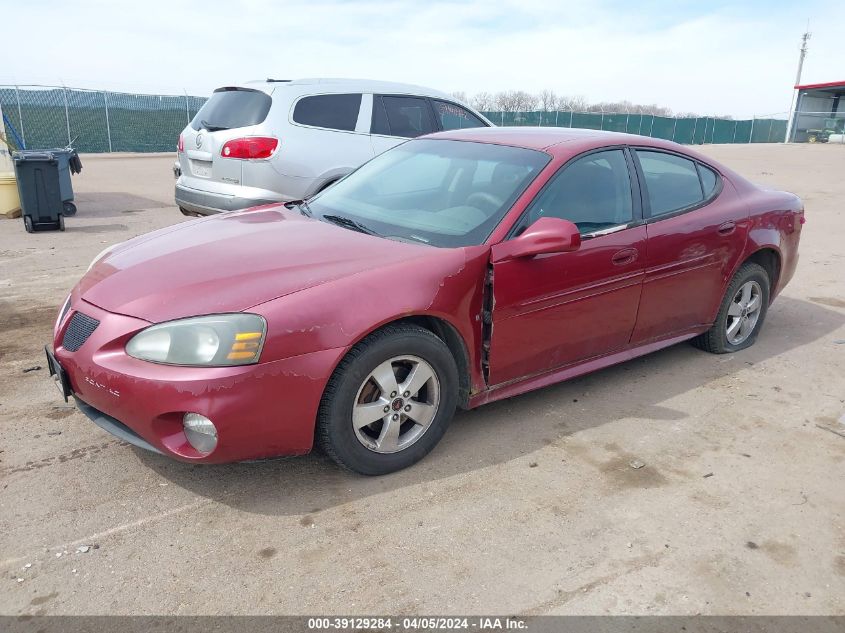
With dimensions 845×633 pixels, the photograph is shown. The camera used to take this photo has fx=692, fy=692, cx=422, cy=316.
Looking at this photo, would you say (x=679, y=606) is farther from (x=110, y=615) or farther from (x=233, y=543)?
(x=110, y=615)

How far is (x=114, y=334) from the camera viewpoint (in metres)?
2.88

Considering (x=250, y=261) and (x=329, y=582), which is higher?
(x=250, y=261)

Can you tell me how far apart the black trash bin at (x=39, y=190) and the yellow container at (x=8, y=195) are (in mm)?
1028

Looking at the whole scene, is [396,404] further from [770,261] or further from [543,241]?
[770,261]

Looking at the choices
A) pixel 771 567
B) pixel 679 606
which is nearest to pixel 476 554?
pixel 679 606

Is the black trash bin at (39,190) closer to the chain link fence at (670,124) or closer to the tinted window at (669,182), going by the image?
the tinted window at (669,182)

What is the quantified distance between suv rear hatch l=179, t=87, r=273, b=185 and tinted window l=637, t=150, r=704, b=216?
12.8ft

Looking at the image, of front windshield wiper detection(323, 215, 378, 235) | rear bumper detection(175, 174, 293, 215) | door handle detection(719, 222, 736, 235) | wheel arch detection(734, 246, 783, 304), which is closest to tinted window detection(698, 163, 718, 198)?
door handle detection(719, 222, 736, 235)

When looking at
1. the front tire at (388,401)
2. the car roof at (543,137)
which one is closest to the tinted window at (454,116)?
the car roof at (543,137)

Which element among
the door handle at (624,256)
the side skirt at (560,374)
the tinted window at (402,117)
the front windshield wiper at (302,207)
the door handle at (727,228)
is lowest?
the side skirt at (560,374)

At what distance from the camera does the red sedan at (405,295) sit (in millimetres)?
2812

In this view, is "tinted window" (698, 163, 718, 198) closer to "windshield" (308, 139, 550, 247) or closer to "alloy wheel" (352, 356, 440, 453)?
"windshield" (308, 139, 550, 247)

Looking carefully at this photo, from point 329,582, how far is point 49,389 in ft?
8.18

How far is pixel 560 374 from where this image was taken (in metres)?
3.93
